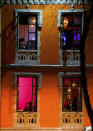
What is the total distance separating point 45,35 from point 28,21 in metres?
1.26

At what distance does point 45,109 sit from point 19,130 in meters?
1.79

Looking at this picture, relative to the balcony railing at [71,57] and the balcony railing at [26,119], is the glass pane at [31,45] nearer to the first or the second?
the balcony railing at [71,57]

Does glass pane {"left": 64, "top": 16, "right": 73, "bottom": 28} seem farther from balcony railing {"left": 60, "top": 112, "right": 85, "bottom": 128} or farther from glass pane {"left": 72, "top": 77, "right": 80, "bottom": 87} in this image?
balcony railing {"left": 60, "top": 112, "right": 85, "bottom": 128}

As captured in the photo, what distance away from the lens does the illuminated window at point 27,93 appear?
13367 mm

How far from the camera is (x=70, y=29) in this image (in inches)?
528

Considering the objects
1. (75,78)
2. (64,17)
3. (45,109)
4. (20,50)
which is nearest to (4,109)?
(45,109)

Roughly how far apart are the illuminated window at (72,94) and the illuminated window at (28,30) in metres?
2.66

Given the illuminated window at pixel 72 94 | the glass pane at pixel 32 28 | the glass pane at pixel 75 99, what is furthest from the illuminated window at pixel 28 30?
the glass pane at pixel 75 99

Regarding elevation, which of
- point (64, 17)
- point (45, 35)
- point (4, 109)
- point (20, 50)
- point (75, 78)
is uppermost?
point (64, 17)

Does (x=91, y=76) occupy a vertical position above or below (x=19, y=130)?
above

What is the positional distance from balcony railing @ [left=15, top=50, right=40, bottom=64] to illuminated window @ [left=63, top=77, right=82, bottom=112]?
1.97 metres

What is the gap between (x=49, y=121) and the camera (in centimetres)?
1310

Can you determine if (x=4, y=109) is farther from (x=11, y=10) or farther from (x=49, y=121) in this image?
(x=11, y=10)

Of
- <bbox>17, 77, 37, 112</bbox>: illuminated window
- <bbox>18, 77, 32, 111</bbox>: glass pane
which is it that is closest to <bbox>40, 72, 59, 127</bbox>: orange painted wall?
<bbox>17, 77, 37, 112</bbox>: illuminated window
